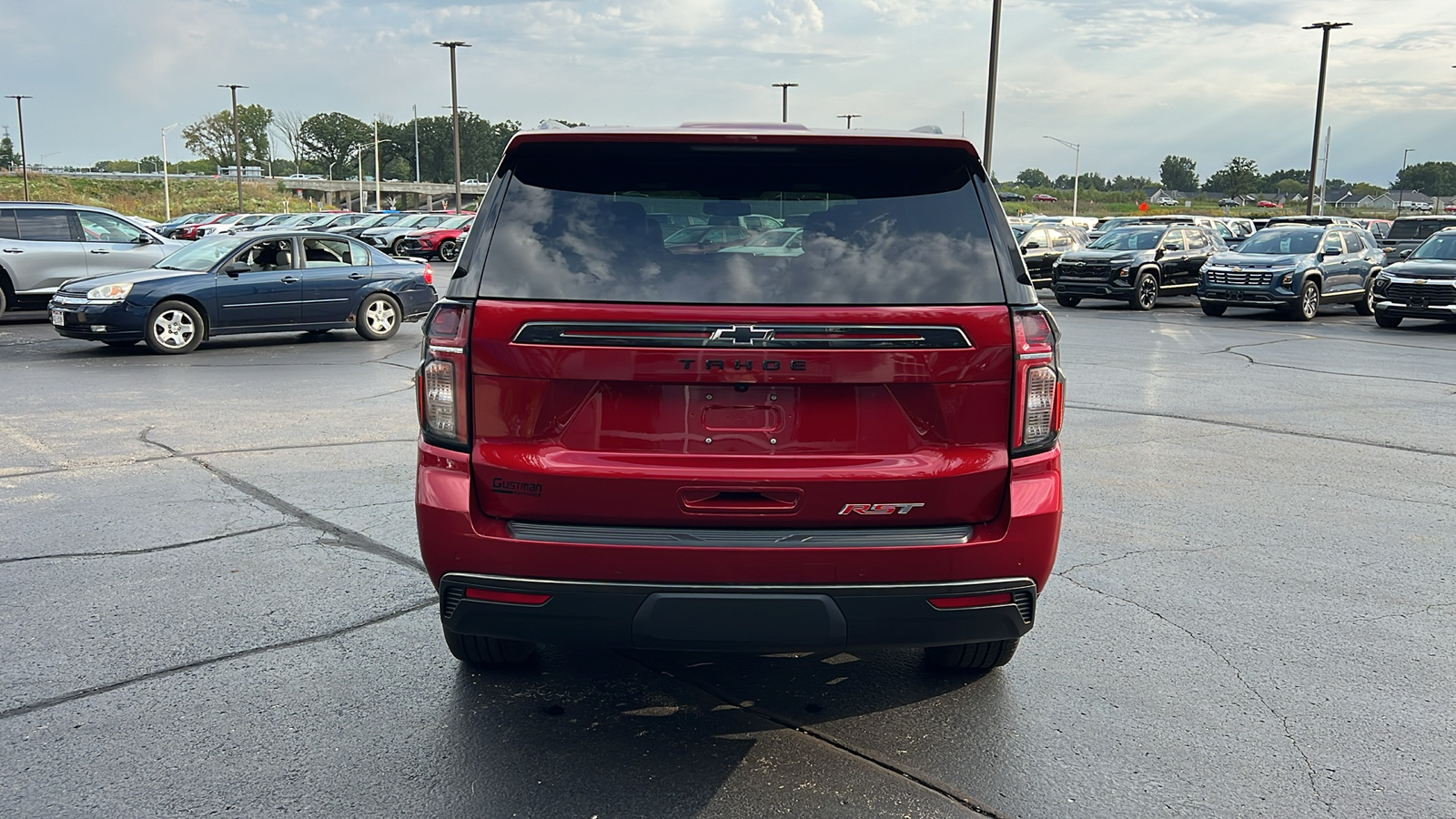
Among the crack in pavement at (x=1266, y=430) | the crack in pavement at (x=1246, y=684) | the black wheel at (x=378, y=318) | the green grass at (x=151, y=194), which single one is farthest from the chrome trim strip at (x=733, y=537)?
the green grass at (x=151, y=194)

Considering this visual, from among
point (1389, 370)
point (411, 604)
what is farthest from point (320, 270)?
point (1389, 370)

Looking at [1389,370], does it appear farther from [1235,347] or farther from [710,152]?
[710,152]

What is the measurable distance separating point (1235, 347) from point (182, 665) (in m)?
15.1

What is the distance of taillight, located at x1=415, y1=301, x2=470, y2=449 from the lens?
3.24 m

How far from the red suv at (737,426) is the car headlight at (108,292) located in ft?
→ 39.8

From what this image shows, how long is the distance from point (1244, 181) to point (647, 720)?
13255 cm

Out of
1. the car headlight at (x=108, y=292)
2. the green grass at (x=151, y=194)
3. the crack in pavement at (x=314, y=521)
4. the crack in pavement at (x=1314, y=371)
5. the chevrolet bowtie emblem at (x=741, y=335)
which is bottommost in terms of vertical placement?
the crack in pavement at (x=314, y=521)

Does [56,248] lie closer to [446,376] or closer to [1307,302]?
[446,376]

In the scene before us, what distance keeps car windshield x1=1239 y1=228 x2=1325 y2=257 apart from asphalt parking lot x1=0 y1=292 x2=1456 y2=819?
53.1 ft

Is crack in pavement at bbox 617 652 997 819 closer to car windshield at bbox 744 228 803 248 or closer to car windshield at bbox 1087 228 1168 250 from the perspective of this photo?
car windshield at bbox 744 228 803 248

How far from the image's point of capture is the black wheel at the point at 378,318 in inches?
611

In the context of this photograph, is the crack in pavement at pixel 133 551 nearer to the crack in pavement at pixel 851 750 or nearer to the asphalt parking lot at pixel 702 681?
the asphalt parking lot at pixel 702 681

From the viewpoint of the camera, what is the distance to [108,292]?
532 inches

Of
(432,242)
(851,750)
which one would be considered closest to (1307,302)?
(851,750)
